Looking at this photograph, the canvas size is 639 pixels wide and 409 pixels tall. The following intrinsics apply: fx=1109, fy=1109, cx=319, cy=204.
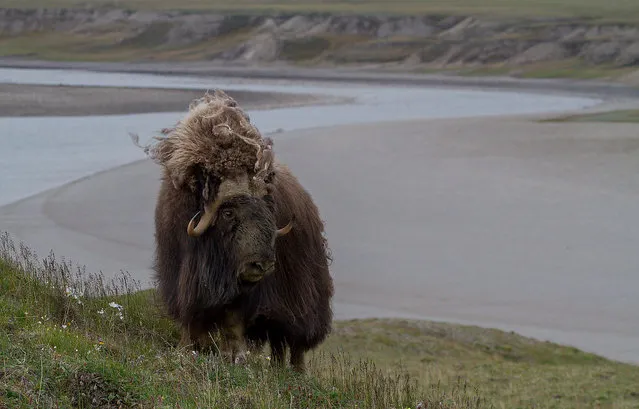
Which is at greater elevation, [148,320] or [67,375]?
A: [67,375]

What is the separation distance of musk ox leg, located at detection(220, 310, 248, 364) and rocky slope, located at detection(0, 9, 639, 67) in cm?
6372

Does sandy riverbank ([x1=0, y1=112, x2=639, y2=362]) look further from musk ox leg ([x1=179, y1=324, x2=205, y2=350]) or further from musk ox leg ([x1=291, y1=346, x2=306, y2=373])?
musk ox leg ([x1=179, y1=324, x2=205, y2=350])

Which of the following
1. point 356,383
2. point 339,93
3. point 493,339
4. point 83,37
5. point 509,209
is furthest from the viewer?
point 83,37

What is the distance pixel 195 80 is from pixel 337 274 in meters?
50.7

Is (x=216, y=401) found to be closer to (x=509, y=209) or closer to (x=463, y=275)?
(x=463, y=275)

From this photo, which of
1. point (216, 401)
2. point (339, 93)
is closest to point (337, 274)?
point (216, 401)

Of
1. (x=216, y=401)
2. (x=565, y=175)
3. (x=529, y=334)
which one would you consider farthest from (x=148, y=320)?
(x=565, y=175)

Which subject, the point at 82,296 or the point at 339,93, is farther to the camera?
the point at 339,93

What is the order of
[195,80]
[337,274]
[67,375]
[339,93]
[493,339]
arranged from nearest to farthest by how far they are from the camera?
A: 1. [67,375]
2. [493,339]
3. [337,274]
4. [339,93]
5. [195,80]

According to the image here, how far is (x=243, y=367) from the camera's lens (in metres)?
6.89

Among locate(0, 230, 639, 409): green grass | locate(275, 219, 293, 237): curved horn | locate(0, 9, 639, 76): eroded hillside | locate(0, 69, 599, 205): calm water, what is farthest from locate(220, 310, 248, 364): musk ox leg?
locate(0, 9, 639, 76): eroded hillside

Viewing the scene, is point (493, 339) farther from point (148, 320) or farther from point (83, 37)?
point (83, 37)

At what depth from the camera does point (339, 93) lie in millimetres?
58062

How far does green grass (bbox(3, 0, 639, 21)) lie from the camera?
9562cm
